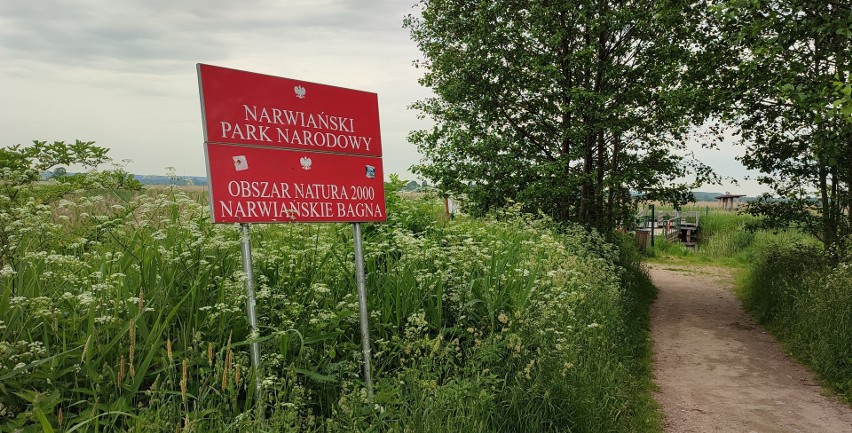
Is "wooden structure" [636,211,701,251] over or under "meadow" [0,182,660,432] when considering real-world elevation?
under

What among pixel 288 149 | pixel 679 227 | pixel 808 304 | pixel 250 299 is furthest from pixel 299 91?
pixel 679 227

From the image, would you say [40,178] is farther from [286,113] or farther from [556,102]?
[556,102]

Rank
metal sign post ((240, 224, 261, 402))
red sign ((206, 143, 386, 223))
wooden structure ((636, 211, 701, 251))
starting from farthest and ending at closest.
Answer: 1. wooden structure ((636, 211, 701, 251))
2. red sign ((206, 143, 386, 223))
3. metal sign post ((240, 224, 261, 402))

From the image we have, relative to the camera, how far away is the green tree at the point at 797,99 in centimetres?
886

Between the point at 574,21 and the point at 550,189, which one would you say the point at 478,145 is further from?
the point at 574,21

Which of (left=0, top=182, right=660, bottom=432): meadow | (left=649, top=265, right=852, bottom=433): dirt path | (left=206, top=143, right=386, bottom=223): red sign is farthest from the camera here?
(left=649, top=265, right=852, bottom=433): dirt path

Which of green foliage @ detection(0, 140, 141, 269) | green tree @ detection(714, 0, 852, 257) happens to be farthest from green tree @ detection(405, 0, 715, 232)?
green foliage @ detection(0, 140, 141, 269)

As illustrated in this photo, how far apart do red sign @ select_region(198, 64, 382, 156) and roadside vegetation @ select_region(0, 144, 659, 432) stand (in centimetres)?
86

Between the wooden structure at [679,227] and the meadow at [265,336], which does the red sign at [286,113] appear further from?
the wooden structure at [679,227]

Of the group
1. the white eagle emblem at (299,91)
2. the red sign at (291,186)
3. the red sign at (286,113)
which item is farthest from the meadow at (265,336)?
the white eagle emblem at (299,91)

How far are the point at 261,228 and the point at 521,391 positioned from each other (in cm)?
300

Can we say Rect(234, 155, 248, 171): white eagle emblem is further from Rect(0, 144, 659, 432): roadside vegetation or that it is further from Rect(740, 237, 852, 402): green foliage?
Rect(740, 237, 852, 402): green foliage

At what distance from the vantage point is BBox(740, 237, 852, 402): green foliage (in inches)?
310

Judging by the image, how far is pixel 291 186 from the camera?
4.64 m
